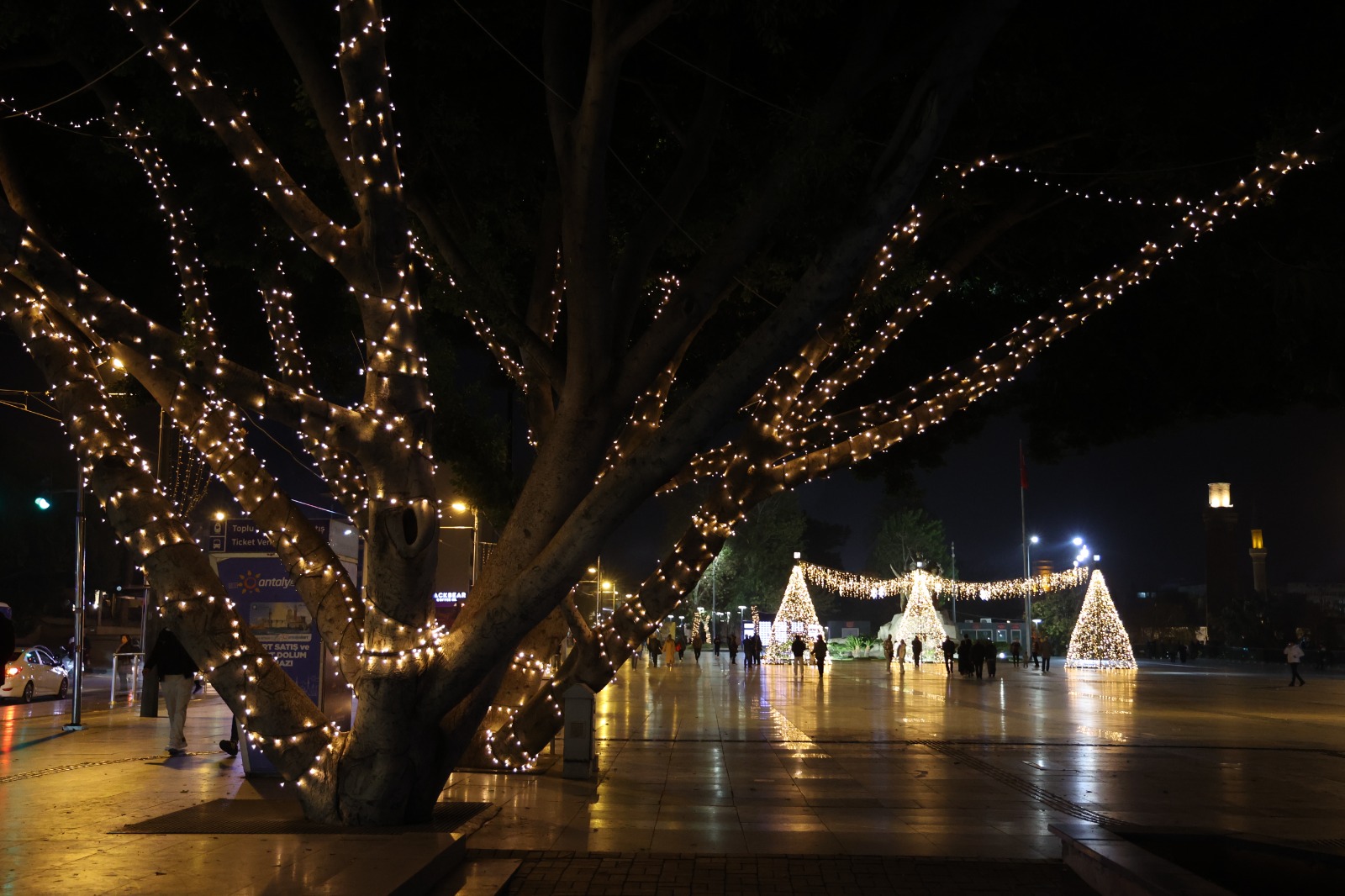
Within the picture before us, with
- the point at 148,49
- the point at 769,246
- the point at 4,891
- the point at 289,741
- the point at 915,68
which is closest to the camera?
the point at 4,891

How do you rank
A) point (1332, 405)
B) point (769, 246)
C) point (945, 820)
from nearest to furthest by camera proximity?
point (945, 820) < point (769, 246) < point (1332, 405)

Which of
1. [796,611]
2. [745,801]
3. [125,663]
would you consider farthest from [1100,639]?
[745,801]

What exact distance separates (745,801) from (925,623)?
41183mm

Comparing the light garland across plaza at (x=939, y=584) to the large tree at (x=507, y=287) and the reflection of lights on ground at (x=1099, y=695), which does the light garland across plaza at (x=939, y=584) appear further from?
the large tree at (x=507, y=287)

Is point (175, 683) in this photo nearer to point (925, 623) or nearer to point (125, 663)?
point (125, 663)

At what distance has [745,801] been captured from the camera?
10.8m

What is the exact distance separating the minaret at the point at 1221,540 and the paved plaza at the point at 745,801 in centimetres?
6896

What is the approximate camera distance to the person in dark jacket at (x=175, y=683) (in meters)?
13.8

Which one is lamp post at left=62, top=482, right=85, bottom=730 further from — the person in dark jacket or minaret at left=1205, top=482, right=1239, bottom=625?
minaret at left=1205, top=482, right=1239, bottom=625

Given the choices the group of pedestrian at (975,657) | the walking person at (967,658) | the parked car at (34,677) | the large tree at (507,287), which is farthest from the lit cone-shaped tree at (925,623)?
the large tree at (507,287)

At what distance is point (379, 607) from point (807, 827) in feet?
12.4

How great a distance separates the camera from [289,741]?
348 inches

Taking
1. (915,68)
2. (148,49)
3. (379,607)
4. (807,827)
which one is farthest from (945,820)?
(148,49)

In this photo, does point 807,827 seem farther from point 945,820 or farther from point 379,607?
point 379,607
